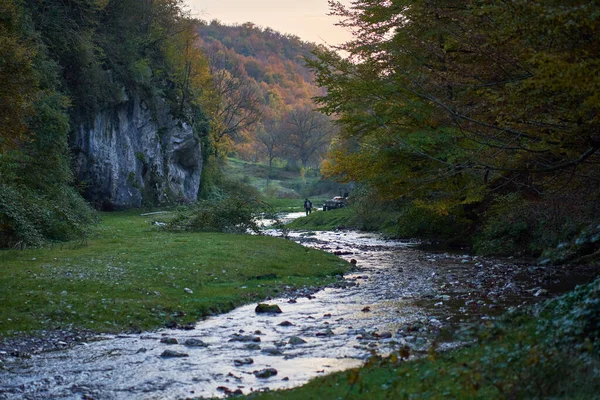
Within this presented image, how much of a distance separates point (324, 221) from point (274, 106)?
108 m

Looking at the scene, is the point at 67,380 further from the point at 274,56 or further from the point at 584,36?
the point at 274,56

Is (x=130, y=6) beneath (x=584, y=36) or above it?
above

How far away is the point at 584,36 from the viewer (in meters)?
A: 9.21

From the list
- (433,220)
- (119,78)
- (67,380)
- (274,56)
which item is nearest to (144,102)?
(119,78)

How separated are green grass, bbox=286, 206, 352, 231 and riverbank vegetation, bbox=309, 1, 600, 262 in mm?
12573

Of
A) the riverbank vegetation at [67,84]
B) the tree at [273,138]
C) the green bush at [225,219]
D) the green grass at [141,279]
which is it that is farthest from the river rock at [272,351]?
the tree at [273,138]

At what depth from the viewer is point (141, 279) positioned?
54.6 feet

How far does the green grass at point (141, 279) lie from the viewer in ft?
42.8

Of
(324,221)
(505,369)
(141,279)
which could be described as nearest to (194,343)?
(141,279)

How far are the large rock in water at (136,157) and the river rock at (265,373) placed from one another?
37498mm

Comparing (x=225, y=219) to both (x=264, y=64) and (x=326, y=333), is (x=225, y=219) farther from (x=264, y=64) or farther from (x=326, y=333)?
(x=264, y=64)

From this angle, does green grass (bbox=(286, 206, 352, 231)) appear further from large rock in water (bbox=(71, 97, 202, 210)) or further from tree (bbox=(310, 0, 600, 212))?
tree (bbox=(310, 0, 600, 212))

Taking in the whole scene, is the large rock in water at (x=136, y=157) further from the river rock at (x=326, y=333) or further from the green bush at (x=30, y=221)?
the river rock at (x=326, y=333)

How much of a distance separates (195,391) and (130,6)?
48948 mm
